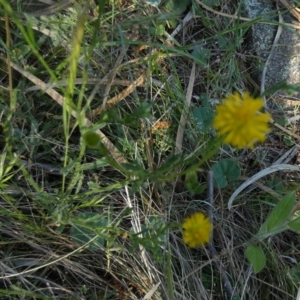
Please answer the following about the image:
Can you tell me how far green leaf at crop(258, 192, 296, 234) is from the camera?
1.24 m

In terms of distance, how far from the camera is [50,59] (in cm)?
129

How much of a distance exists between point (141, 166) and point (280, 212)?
1.20ft

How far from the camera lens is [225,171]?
135 cm

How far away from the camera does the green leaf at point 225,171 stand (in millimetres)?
1345

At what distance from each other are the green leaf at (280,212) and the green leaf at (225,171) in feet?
0.49

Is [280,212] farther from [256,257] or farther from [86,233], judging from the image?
[86,233]

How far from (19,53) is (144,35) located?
0.36 meters

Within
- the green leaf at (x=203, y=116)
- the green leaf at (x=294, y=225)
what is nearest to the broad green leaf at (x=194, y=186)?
the green leaf at (x=203, y=116)

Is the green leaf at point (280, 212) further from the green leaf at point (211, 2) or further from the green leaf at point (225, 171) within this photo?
the green leaf at point (211, 2)

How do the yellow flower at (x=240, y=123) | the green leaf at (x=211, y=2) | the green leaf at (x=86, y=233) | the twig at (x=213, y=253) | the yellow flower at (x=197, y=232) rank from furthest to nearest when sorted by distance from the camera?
the green leaf at (x=211, y=2), the twig at (x=213, y=253), the green leaf at (x=86, y=233), the yellow flower at (x=197, y=232), the yellow flower at (x=240, y=123)

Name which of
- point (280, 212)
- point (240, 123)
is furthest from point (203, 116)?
point (240, 123)

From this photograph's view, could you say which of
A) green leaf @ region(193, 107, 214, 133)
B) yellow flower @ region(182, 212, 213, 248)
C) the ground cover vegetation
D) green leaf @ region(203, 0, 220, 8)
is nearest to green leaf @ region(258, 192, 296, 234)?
the ground cover vegetation

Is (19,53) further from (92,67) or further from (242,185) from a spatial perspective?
(242,185)

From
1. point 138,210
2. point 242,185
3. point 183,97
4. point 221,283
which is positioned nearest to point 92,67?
point 183,97
